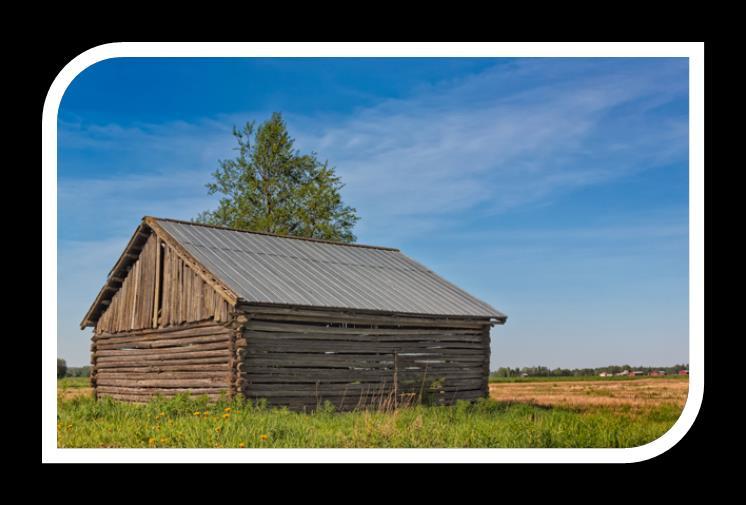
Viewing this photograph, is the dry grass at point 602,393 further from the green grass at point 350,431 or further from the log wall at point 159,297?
the log wall at point 159,297

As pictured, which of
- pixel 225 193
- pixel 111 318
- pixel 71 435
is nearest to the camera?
pixel 71 435

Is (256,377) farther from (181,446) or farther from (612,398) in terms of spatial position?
(612,398)

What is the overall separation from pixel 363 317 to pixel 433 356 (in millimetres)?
2701

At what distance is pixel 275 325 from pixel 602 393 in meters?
10.2

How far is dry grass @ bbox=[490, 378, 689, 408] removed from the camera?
20.8 m

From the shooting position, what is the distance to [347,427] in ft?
51.5

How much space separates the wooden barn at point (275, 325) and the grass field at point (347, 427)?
141cm

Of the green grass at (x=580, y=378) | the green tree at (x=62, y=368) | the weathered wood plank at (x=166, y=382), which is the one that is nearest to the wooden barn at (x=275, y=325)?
the weathered wood plank at (x=166, y=382)

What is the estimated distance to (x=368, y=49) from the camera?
11453 millimetres

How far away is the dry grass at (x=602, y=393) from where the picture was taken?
20.8m

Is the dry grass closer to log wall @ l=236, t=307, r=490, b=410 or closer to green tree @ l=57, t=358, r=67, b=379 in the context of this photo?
log wall @ l=236, t=307, r=490, b=410

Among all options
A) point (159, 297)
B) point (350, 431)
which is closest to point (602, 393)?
point (350, 431)

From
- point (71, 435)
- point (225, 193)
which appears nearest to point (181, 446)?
point (71, 435)

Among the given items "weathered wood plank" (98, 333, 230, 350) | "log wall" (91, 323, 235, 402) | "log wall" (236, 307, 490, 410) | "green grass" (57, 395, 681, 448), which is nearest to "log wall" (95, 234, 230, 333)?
"log wall" (91, 323, 235, 402)
